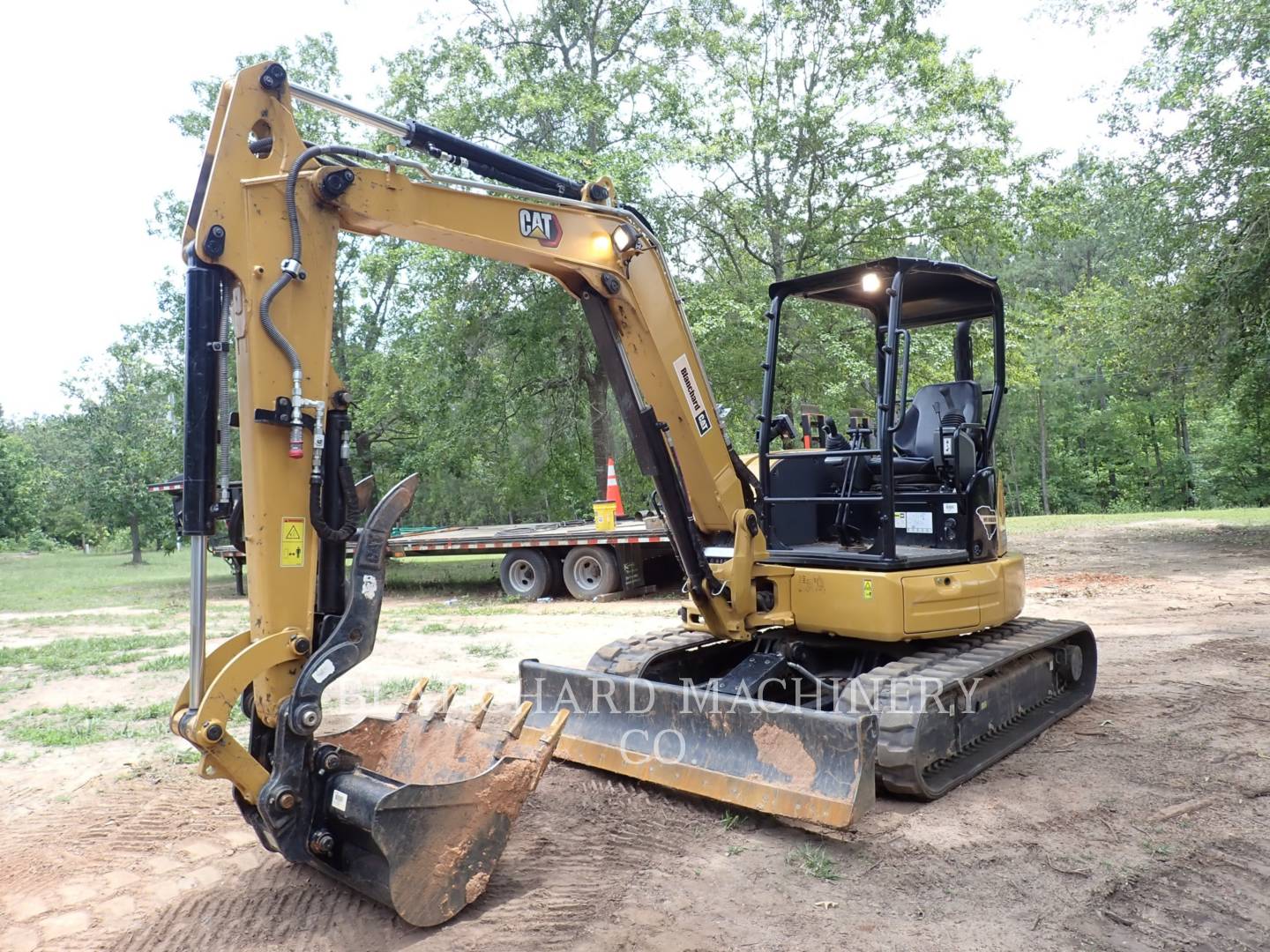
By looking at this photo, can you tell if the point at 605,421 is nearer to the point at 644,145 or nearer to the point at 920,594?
the point at 644,145

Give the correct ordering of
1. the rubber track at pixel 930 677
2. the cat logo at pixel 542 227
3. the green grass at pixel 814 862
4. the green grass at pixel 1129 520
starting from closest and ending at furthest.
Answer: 1. the green grass at pixel 814 862
2. the cat logo at pixel 542 227
3. the rubber track at pixel 930 677
4. the green grass at pixel 1129 520

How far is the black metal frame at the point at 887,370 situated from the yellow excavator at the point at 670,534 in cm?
2

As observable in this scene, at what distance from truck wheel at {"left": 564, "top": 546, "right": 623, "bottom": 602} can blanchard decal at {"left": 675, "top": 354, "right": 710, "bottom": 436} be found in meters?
8.16

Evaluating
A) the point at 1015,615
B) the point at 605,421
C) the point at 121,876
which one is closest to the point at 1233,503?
the point at 605,421

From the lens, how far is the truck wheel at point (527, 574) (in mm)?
13789

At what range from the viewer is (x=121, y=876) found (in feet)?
12.6

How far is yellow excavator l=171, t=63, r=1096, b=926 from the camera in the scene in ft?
11.1

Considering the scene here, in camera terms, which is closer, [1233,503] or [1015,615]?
[1015,615]

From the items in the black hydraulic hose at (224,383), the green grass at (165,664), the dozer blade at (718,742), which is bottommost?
the green grass at (165,664)

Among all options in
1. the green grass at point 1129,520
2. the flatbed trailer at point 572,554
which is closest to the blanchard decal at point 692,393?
the flatbed trailer at point 572,554

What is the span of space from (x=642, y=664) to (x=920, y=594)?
165 centimetres

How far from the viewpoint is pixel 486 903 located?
352 cm

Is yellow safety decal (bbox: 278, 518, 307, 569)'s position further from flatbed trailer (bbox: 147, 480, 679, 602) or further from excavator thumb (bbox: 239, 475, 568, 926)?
flatbed trailer (bbox: 147, 480, 679, 602)

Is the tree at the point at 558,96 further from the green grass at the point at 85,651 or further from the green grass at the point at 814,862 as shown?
the green grass at the point at 814,862
